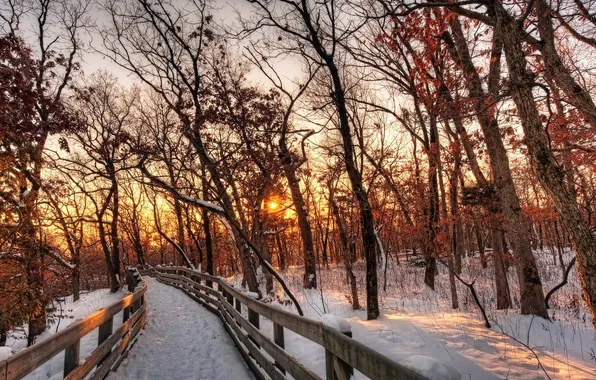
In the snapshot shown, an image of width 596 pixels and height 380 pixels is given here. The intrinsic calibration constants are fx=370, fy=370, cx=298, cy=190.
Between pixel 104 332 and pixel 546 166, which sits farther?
pixel 104 332

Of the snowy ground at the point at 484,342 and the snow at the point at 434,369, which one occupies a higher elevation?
the snow at the point at 434,369

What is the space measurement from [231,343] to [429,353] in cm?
393

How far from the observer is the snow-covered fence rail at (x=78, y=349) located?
2785mm

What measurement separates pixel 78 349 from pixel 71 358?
0.16 m

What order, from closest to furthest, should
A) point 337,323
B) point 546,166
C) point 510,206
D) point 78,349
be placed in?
point 337,323
point 78,349
point 546,166
point 510,206

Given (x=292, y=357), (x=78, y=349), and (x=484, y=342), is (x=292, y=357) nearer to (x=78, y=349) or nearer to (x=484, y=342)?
(x=78, y=349)

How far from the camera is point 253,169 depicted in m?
12.9

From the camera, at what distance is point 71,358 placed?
3.95 m

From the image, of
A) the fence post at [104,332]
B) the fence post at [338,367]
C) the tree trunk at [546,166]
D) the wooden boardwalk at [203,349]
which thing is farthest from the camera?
the fence post at [104,332]

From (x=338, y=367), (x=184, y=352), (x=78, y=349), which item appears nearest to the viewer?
(x=338, y=367)

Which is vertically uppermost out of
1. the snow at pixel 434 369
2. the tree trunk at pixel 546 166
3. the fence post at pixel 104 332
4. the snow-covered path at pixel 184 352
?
the tree trunk at pixel 546 166

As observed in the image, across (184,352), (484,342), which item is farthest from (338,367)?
(184,352)

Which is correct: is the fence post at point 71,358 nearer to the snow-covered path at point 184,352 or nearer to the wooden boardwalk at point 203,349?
the wooden boardwalk at point 203,349

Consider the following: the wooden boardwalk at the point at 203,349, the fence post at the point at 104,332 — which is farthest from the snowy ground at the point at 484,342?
the fence post at the point at 104,332
